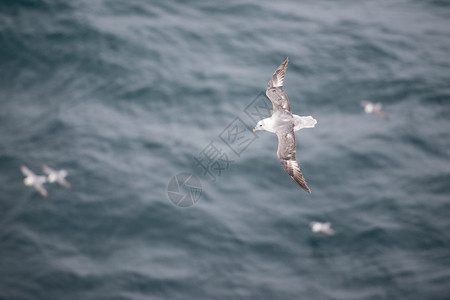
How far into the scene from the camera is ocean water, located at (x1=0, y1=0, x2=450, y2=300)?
742 inches

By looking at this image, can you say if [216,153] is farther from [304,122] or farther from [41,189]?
[304,122]

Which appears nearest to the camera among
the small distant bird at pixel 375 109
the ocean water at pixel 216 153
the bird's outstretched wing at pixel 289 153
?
the bird's outstretched wing at pixel 289 153

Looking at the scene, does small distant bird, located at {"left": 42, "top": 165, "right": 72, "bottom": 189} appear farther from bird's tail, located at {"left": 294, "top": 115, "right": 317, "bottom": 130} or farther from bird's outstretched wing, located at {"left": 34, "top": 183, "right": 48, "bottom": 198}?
bird's tail, located at {"left": 294, "top": 115, "right": 317, "bottom": 130}

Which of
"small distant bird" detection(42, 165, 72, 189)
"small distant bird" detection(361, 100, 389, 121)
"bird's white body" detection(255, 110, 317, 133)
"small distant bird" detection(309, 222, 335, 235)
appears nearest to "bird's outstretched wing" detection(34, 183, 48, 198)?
"small distant bird" detection(42, 165, 72, 189)

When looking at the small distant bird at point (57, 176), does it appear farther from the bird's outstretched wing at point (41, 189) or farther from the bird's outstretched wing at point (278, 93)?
the bird's outstretched wing at point (278, 93)

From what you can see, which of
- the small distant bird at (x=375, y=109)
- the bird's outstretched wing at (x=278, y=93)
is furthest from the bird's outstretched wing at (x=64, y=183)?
the small distant bird at (x=375, y=109)

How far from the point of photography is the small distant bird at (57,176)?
20047 mm

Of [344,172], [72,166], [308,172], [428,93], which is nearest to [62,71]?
[72,166]

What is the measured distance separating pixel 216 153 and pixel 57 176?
6965mm

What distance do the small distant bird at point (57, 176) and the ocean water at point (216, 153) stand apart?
33 centimetres

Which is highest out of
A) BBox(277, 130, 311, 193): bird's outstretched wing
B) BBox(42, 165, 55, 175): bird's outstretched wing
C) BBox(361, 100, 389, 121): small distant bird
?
BBox(361, 100, 389, 121): small distant bird

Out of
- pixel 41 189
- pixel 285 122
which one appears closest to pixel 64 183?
pixel 41 189

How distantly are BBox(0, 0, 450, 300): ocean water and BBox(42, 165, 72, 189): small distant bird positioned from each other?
12.9 inches

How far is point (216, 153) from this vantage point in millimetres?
21406
